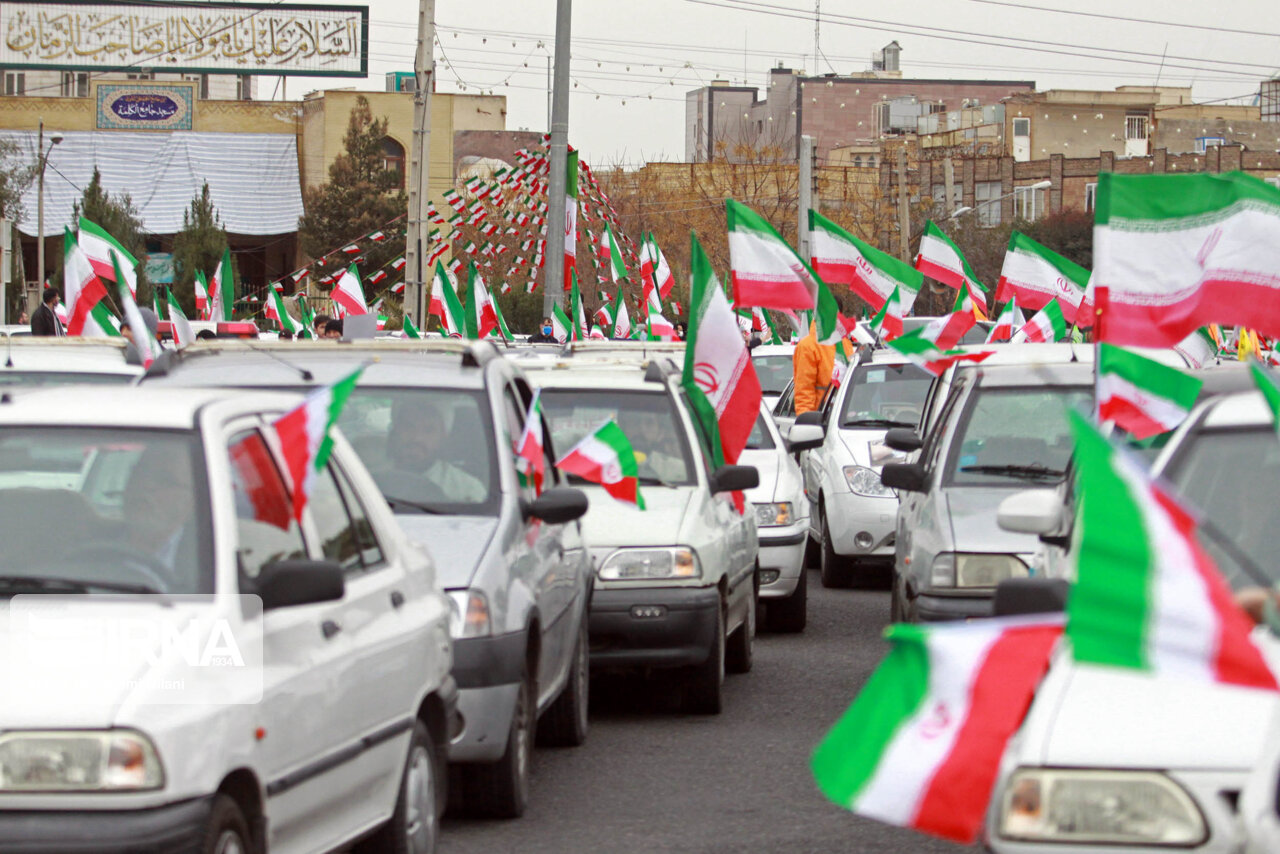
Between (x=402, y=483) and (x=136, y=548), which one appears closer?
(x=136, y=548)

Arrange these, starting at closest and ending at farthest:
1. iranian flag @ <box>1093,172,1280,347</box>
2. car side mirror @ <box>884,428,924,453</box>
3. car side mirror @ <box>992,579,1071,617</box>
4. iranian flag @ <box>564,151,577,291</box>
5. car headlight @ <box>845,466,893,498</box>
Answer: car side mirror @ <box>992,579,1071,617</box> < iranian flag @ <box>1093,172,1280,347</box> < car side mirror @ <box>884,428,924,453</box> < car headlight @ <box>845,466,893,498</box> < iranian flag @ <box>564,151,577,291</box>

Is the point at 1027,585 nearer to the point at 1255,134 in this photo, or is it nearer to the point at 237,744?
the point at 237,744

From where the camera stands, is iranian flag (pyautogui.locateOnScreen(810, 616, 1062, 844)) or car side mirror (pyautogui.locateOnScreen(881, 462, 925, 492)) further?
car side mirror (pyautogui.locateOnScreen(881, 462, 925, 492))

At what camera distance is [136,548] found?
15.8 ft

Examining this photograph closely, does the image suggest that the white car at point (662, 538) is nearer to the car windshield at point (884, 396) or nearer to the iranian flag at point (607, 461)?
the iranian flag at point (607, 461)

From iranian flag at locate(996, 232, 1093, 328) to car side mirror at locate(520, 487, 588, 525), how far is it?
11979 mm

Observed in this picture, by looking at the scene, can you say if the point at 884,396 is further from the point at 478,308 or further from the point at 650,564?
the point at 478,308

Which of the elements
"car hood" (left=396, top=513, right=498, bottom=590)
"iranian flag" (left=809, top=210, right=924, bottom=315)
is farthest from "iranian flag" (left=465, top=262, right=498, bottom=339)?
"car hood" (left=396, top=513, right=498, bottom=590)

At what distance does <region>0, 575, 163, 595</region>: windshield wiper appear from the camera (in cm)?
464

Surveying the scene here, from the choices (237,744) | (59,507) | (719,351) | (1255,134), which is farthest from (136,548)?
(1255,134)

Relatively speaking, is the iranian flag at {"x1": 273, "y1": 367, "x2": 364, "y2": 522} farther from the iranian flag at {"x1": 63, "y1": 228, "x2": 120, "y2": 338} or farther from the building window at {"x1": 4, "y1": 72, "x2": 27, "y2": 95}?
the building window at {"x1": 4, "y1": 72, "x2": 27, "y2": 95}

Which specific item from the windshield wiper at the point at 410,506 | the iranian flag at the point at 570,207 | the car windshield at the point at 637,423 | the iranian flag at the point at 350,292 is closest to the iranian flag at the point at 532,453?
the windshield wiper at the point at 410,506

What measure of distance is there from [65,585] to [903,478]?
215 inches

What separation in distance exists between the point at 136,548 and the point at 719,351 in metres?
6.08
